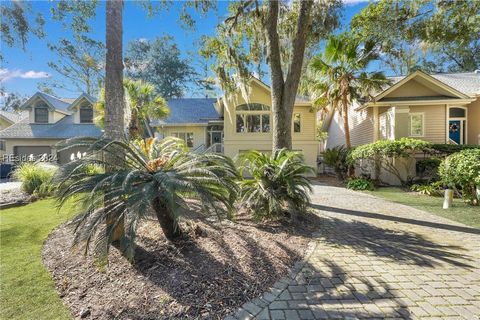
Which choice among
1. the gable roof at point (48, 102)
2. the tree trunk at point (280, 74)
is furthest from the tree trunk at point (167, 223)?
the gable roof at point (48, 102)

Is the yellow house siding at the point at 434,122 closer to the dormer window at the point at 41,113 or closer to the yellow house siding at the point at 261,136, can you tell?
the yellow house siding at the point at 261,136

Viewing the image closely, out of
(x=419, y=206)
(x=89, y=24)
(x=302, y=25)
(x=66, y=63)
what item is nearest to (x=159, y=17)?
(x=89, y=24)

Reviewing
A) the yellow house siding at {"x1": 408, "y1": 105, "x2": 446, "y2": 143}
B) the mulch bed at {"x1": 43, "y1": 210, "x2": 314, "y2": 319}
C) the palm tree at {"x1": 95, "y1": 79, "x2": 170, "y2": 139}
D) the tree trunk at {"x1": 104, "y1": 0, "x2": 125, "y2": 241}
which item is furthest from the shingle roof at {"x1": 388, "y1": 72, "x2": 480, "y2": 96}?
the tree trunk at {"x1": 104, "y1": 0, "x2": 125, "y2": 241}

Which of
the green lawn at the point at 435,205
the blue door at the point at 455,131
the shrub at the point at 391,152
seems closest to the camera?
the green lawn at the point at 435,205

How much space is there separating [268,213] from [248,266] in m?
1.99

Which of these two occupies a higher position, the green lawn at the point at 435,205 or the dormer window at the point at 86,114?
the dormer window at the point at 86,114

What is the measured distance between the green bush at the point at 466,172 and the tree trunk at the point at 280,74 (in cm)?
576

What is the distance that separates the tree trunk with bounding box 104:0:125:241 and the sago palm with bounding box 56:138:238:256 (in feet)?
2.25

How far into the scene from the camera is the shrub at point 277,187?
213 inches

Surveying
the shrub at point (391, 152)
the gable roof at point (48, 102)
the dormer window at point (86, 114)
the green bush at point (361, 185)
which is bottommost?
the green bush at point (361, 185)

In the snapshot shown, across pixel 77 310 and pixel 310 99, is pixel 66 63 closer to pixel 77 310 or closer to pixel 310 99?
pixel 310 99

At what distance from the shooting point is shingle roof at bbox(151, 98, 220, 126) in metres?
18.5

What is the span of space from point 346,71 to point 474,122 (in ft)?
28.4

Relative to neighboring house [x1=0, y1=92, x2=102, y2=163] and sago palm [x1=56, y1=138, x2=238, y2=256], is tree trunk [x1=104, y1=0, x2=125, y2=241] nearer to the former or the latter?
sago palm [x1=56, y1=138, x2=238, y2=256]
